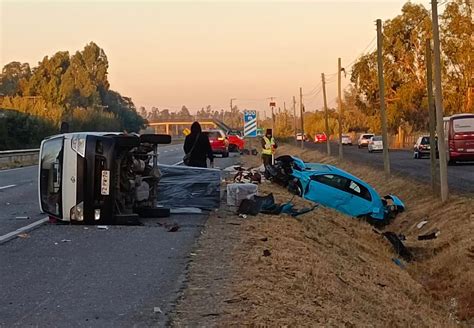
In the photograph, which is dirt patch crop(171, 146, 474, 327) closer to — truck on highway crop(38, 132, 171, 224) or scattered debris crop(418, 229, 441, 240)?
scattered debris crop(418, 229, 441, 240)

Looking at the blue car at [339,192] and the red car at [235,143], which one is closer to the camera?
the blue car at [339,192]

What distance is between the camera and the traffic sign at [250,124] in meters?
37.1

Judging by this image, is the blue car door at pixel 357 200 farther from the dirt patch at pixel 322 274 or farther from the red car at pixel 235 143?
the red car at pixel 235 143

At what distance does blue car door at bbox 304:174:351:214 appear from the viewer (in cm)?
2088

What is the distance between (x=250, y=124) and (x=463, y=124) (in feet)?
34.3

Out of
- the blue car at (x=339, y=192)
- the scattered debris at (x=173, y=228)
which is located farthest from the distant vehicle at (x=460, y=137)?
the scattered debris at (x=173, y=228)

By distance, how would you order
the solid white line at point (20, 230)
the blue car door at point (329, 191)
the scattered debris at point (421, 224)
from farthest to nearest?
the blue car door at point (329, 191) → the scattered debris at point (421, 224) → the solid white line at point (20, 230)

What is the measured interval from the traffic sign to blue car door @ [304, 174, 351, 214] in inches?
633

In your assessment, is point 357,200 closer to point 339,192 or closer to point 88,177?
point 339,192

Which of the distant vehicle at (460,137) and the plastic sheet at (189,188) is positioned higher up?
the distant vehicle at (460,137)

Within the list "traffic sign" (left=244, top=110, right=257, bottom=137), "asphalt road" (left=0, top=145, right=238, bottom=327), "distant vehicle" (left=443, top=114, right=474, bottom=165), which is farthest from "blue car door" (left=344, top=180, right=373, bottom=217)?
"distant vehicle" (left=443, top=114, right=474, bottom=165)

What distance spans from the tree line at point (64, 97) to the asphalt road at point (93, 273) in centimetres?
4978

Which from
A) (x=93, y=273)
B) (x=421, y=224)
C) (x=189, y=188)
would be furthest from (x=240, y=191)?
(x=421, y=224)

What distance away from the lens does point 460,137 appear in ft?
122
